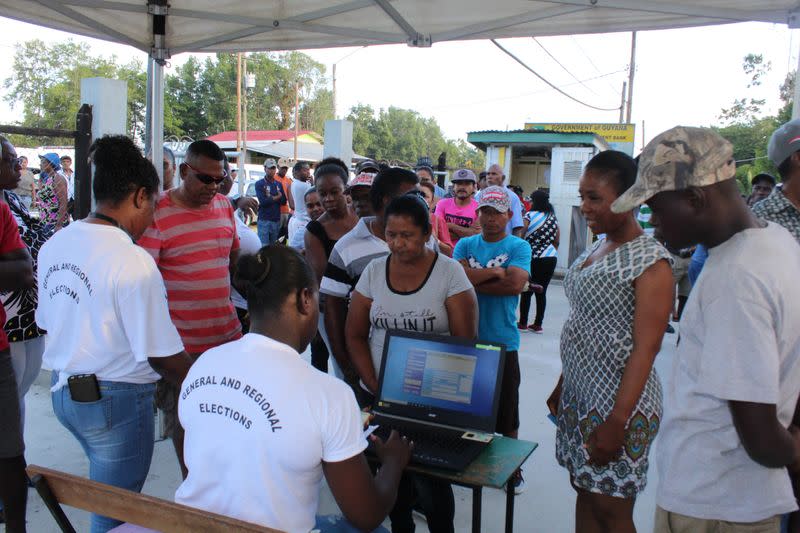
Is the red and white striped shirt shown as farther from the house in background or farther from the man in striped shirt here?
the house in background

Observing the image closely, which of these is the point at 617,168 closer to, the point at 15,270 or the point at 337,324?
the point at 337,324

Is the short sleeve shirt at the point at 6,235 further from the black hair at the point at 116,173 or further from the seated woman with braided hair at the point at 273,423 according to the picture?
the seated woman with braided hair at the point at 273,423

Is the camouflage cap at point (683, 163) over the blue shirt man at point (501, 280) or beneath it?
over

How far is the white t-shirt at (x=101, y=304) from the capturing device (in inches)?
79.4

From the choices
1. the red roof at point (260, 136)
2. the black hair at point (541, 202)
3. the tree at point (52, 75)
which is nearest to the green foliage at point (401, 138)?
the red roof at point (260, 136)

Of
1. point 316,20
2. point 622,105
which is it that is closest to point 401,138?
point 622,105

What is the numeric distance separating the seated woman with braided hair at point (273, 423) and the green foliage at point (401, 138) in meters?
56.2

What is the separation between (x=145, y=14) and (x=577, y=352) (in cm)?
423

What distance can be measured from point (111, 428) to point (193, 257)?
96 cm

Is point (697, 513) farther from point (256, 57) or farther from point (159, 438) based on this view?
point (256, 57)

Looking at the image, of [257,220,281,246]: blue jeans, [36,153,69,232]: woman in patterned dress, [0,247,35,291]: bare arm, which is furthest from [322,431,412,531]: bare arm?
[257,220,281,246]: blue jeans

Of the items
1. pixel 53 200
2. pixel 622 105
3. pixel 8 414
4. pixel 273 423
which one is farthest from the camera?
pixel 622 105

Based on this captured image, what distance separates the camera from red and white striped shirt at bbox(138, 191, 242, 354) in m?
2.82

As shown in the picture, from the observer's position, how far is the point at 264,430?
4.75 feet
